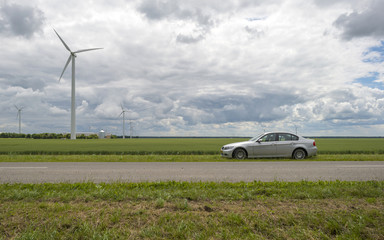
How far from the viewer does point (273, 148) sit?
614 inches

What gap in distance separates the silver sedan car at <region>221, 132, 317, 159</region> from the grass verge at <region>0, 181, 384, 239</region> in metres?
9.16

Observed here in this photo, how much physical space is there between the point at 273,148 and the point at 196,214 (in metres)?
11.9

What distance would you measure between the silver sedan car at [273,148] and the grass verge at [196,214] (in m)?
9.16

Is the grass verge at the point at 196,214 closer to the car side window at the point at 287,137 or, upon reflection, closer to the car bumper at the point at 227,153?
the car bumper at the point at 227,153

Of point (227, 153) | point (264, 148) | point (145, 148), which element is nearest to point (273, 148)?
point (264, 148)

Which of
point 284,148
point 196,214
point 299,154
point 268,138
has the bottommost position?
point 196,214

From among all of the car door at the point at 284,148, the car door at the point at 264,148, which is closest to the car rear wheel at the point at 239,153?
the car door at the point at 264,148

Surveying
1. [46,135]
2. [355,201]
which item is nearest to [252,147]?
[355,201]

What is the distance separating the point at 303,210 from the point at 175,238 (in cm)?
231

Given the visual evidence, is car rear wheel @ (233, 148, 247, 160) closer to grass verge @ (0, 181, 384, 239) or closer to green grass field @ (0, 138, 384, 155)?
green grass field @ (0, 138, 384, 155)

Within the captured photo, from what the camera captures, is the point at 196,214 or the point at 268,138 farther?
the point at 268,138

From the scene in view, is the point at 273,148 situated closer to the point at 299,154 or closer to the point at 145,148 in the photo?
the point at 299,154

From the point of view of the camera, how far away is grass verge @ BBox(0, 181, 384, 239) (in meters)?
4.00

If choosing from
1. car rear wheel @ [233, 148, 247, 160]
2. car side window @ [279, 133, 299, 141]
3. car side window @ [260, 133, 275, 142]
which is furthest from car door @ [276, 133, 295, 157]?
car rear wheel @ [233, 148, 247, 160]
